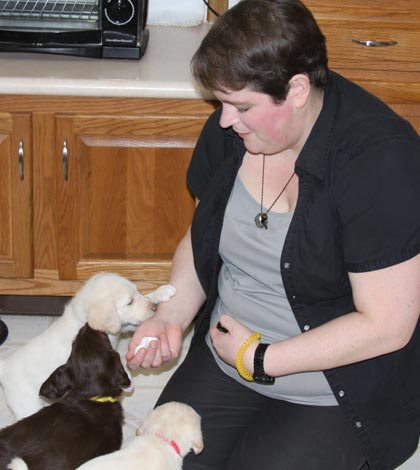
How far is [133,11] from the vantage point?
2.45 meters

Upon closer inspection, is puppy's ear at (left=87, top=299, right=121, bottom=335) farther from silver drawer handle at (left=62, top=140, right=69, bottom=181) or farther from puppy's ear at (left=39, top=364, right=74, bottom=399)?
silver drawer handle at (left=62, top=140, right=69, bottom=181)

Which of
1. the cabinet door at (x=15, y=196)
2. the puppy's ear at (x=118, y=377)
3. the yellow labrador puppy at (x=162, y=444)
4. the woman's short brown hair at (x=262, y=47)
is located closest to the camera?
the woman's short brown hair at (x=262, y=47)

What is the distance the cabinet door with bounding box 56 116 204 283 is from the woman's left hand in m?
0.85

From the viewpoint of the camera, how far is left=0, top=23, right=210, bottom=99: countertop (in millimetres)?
2278

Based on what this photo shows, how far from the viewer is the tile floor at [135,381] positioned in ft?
7.45

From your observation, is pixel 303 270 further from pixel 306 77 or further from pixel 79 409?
pixel 79 409

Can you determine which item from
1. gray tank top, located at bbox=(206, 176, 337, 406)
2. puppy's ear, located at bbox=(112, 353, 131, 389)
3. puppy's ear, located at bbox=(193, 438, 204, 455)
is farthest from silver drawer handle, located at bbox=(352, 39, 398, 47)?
puppy's ear, located at bbox=(193, 438, 204, 455)

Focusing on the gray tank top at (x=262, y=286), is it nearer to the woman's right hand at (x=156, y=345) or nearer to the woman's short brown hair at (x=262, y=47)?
the woman's right hand at (x=156, y=345)

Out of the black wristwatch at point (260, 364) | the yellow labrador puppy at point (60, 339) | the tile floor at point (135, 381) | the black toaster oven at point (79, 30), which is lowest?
the tile floor at point (135, 381)

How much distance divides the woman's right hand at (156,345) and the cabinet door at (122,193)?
2.38 feet

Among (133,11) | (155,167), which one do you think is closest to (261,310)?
(155,167)

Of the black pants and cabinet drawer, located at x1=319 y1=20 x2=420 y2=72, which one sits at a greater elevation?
cabinet drawer, located at x1=319 y1=20 x2=420 y2=72

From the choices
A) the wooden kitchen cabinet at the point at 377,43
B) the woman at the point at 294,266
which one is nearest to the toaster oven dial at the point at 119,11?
the wooden kitchen cabinet at the point at 377,43

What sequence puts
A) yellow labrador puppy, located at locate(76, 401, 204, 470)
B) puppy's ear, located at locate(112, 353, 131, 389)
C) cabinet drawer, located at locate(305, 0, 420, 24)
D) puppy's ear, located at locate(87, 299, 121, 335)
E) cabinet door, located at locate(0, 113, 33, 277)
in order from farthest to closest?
cabinet door, located at locate(0, 113, 33, 277)
cabinet drawer, located at locate(305, 0, 420, 24)
puppy's ear, located at locate(87, 299, 121, 335)
puppy's ear, located at locate(112, 353, 131, 389)
yellow labrador puppy, located at locate(76, 401, 204, 470)
